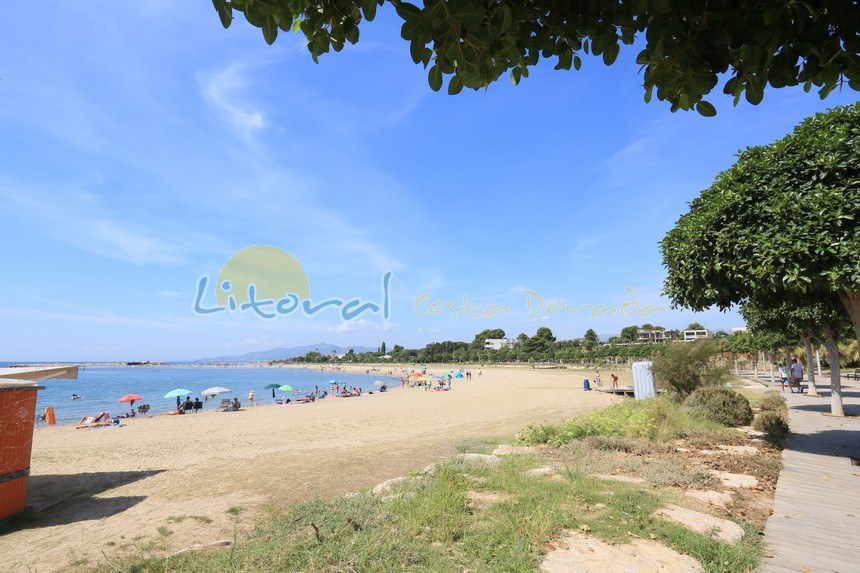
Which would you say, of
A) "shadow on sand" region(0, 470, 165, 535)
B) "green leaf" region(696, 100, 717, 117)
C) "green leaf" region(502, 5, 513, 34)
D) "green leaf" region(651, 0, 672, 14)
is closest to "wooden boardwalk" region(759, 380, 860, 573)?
"green leaf" region(696, 100, 717, 117)

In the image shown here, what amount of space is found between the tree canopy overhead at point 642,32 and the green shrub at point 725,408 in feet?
40.8

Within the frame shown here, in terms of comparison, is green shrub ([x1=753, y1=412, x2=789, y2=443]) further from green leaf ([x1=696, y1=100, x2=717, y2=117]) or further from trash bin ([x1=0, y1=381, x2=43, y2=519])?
trash bin ([x1=0, y1=381, x2=43, y2=519])

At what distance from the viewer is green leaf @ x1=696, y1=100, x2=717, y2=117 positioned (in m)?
2.72

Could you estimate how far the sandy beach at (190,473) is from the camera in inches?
249

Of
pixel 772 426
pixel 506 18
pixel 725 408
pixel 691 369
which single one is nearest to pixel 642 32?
pixel 506 18

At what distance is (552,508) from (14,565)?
22.3ft

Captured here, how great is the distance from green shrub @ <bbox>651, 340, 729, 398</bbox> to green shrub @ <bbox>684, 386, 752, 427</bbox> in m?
4.03

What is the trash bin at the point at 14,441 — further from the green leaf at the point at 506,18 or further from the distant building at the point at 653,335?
the distant building at the point at 653,335

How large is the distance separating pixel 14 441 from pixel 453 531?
7385mm

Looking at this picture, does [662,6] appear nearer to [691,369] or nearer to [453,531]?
[453,531]

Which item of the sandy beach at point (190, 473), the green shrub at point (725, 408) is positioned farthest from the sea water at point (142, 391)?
the green shrub at point (725, 408)

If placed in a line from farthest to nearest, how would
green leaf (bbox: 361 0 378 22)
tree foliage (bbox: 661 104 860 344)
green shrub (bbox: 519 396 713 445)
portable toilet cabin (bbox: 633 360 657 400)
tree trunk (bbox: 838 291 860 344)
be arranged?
portable toilet cabin (bbox: 633 360 657 400)
green shrub (bbox: 519 396 713 445)
tree trunk (bbox: 838 291 860 344)
tree foliage (bbox: 661 104 860 344)
green leaf (bbox: 361 0 378 22)

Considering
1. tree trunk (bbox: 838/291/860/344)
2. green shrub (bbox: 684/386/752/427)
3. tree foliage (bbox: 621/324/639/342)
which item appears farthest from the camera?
tree foliage (bbox: 621/324/639/342)

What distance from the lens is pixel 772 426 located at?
1096cm
